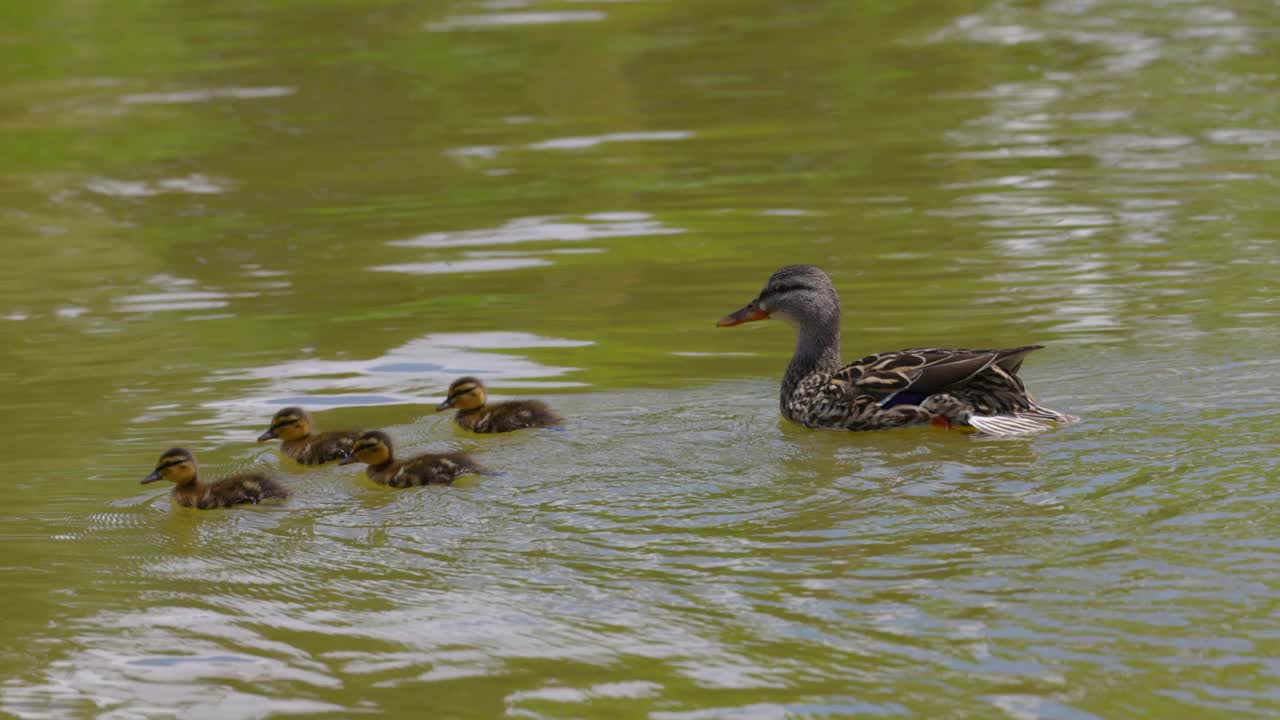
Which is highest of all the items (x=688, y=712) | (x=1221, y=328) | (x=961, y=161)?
(x=961, y=161)

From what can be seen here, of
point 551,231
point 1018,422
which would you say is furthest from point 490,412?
point 551,231

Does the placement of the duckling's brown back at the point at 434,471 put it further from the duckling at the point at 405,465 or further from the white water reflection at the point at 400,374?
the white water reflection at the point at 400,374

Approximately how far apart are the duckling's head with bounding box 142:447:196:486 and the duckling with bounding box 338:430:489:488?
616 millimetres

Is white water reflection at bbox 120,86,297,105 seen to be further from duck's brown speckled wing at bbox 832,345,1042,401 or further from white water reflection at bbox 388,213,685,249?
duck's brown speckled wing at bbox 832,345,1042,401

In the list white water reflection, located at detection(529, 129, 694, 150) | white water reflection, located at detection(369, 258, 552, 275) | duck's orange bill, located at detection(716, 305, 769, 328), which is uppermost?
white water reflection, located at detection(529, 129, 694, 150)

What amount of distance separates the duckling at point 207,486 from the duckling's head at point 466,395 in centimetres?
113

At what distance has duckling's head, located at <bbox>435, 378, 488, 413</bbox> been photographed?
7.95 metres

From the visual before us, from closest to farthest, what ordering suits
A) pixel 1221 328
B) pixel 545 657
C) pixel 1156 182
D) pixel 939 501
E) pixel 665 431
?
pixel 545 657 < pixel 939 501 < pixel 665 431 < pixel 1221 328 < pixel 1156 182

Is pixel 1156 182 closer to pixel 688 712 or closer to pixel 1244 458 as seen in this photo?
pixel 1244 458

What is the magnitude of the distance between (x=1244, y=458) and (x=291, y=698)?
3286 mm

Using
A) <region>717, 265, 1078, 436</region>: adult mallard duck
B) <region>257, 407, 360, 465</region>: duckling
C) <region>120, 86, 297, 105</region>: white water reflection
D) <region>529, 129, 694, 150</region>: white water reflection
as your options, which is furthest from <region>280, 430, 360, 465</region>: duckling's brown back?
<region>120, 86, 297, 105</region>: white water reflection

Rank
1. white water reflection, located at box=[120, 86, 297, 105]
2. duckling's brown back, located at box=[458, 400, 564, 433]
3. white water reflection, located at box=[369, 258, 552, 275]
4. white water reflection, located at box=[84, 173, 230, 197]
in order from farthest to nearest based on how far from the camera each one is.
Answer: white water reflection, located at box=[120, 86, 297, 105] → white water reflection, located at box=[84, 173, 230, 197] → white water reflection, located at box=[369, 258, 552, 275] → duckling's brown back, located at box=[458, 400, 564, 433]

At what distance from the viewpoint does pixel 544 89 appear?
1770 centimetres

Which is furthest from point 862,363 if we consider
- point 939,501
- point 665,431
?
point 939,501
